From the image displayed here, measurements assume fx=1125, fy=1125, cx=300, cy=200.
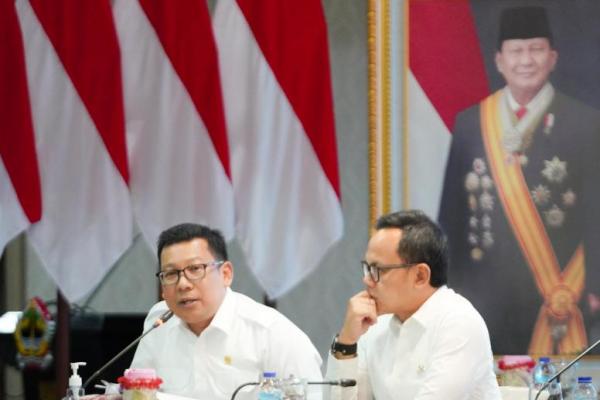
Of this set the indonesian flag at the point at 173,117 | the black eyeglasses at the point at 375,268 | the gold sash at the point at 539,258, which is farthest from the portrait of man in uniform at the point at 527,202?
the black eyeglasses at the point at 375,268

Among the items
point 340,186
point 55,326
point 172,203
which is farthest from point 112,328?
point 340,186

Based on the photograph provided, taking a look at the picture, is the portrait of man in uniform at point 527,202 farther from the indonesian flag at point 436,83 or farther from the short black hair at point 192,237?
the short black hair at point 192,237

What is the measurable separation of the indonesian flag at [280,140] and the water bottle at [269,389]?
5.61 ft

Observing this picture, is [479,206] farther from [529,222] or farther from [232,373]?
[232,373]

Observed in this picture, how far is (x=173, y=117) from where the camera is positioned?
16.3 ft

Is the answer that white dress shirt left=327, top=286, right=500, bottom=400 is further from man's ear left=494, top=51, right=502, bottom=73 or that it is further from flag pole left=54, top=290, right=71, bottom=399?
flag pole left=54, top=290, right=71, bottom=399

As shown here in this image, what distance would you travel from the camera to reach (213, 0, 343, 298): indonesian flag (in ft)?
16.3

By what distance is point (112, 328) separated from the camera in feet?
17.7

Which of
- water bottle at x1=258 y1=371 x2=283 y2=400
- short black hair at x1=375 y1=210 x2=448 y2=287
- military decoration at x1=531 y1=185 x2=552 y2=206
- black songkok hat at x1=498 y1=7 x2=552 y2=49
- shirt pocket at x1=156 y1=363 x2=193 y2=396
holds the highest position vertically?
black songkok hat at x1=498 y1=7 x2=552 y2=49

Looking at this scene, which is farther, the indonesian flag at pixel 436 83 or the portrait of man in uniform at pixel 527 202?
the indonesian flag at pixel 436 83

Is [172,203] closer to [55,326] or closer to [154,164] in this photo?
[154,164]

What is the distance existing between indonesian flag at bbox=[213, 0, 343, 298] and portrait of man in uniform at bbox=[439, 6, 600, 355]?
0.66 metres

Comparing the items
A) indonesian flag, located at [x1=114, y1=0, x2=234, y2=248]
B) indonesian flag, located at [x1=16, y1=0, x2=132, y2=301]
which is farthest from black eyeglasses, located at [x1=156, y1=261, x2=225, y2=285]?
indonesian flag, located at [x1=16, y1=0, x2=132, y2=301]

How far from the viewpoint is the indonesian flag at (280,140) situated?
4961 mm
